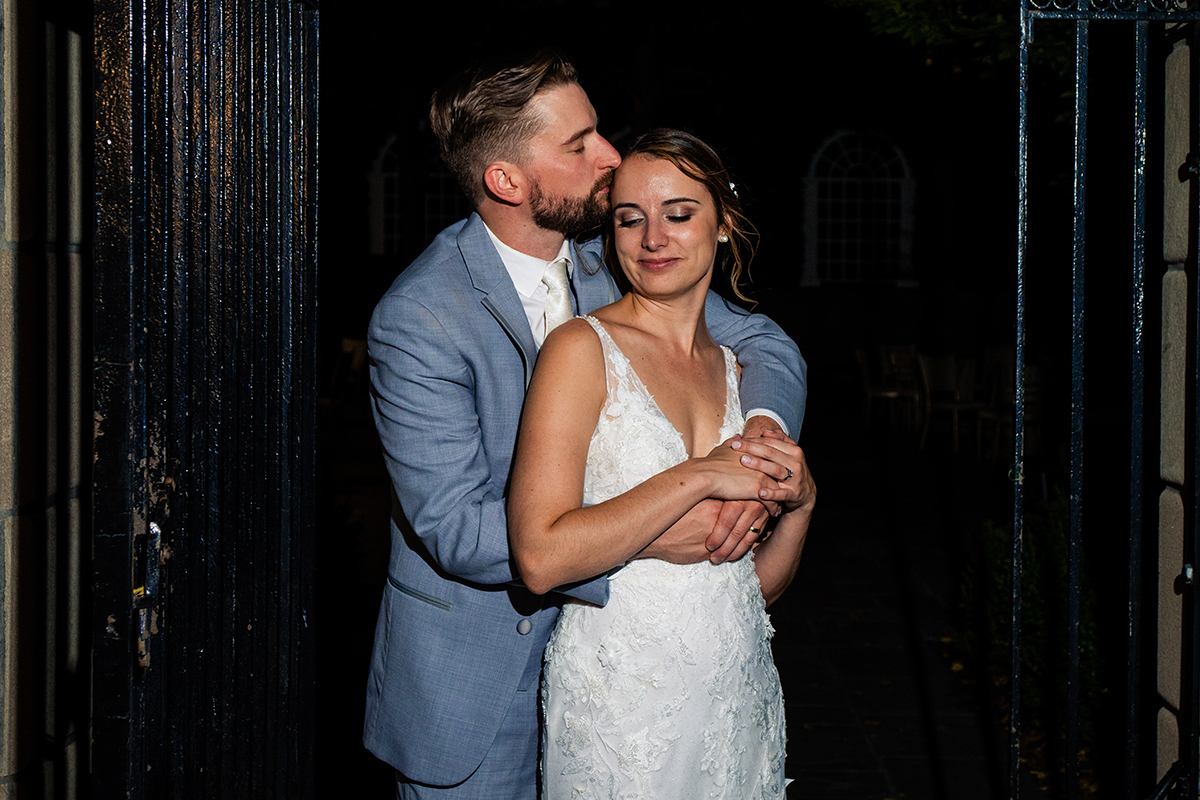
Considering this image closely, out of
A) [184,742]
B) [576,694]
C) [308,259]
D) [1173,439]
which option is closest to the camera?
[184,742]

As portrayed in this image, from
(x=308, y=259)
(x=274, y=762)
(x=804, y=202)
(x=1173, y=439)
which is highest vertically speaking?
(x=804, y=202)

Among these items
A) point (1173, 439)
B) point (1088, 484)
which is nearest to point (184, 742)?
point (1173, 439)

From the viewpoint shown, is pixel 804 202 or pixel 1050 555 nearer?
pixel 1050 555

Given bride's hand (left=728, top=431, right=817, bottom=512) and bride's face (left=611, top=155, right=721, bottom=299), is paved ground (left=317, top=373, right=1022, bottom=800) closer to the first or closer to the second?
bride's hand (left=728, top=431, right=817, bottom=512)

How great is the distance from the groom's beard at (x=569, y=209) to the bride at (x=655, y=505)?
0.67 ft

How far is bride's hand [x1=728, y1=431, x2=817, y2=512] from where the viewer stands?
236 centimetres

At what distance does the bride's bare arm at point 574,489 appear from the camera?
2191 millimetres

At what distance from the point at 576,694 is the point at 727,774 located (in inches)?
14.4

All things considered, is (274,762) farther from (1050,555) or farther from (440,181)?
(440,181)

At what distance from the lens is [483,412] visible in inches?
98.9

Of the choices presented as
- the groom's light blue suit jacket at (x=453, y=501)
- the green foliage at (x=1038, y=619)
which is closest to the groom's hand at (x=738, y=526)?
the groom's light blue suit jacket at (x=453, y=501)

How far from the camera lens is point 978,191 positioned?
21.4 m

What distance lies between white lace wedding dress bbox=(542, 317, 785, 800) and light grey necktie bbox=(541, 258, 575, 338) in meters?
0.29

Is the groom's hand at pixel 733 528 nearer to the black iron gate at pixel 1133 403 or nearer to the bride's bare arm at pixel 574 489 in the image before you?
the bride's bare arm at pixel 574 489
